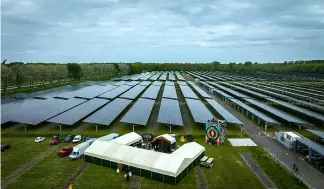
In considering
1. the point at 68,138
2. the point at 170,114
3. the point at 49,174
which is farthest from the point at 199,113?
the point at 49,174

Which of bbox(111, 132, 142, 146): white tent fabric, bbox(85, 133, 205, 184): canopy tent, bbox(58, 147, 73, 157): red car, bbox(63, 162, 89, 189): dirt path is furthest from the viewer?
bbox(111, 132, 142, 146): white tent fabric

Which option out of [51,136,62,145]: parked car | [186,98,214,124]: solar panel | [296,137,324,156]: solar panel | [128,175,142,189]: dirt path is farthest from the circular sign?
[51,136,62,145]: parked car

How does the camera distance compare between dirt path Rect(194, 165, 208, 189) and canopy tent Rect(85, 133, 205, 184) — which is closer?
dirt path Rect(194, 165, 208, 189)

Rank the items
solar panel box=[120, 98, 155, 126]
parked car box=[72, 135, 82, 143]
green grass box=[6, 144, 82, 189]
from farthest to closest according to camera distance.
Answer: solar panel box=[120, 98, 155, 126]
parked car box=[72, 135, 82, 143]
green grass box=[6, 144, 82, 189]

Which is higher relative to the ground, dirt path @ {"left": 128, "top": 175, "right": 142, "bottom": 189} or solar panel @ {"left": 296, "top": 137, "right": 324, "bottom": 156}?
solar panel @ {"left": 296, "top": 137, "right": 324, "bottom": 156}

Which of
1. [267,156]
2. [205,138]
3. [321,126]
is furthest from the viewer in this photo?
[321,126]

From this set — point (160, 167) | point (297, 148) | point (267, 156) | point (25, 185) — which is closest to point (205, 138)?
point (267, 156)

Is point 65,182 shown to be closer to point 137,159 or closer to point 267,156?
point 137,159

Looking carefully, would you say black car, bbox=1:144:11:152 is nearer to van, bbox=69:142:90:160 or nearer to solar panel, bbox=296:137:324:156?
van, bbox=69:142:90:160
